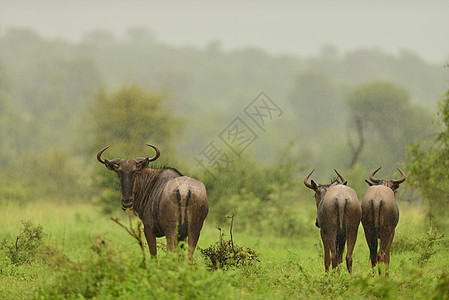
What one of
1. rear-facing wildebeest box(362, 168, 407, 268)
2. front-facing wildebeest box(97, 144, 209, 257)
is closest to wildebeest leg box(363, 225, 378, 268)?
rear-facing wildebeest box(362, 168, 407, 268)

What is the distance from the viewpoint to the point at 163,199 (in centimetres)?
878

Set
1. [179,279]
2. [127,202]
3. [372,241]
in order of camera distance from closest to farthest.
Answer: [179,279], [127,202], [372,241]

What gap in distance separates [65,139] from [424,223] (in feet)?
183

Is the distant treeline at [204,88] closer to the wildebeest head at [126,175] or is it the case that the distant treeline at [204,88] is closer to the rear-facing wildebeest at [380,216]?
the rear-facing wildebeest at [380,216]

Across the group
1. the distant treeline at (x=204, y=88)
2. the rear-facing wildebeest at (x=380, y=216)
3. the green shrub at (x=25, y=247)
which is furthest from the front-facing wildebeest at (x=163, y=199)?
the distant treeline at (x=204, y=88)

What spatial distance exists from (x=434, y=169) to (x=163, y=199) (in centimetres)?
984

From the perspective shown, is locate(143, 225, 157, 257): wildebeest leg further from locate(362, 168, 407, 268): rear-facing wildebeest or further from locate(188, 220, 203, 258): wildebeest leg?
locate(362, 168, 407, 268): rear-facing wildebeest

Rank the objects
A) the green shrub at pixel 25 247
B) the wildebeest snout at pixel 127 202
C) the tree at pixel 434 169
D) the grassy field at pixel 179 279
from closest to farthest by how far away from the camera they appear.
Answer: the grassy field at pixel 179 279 < the wildebeest snout at pixel 127 202 < the green shrub at pixel 25 247 < the tree at pixel 434 169

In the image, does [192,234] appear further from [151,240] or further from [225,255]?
[225,255]

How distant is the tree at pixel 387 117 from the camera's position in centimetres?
5197

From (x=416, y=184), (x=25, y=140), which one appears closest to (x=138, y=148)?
(x=416, y=184)

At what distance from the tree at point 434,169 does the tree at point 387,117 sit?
118 feet

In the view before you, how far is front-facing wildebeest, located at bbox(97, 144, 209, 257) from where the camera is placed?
8.66 m

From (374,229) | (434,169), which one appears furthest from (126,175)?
(434,169)
